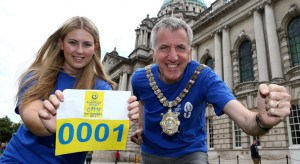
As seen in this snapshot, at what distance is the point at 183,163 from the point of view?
2682 mm

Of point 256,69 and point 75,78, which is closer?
point 75,78

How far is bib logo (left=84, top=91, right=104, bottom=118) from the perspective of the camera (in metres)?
Result: 2.01

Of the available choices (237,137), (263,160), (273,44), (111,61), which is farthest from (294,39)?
(111,61)

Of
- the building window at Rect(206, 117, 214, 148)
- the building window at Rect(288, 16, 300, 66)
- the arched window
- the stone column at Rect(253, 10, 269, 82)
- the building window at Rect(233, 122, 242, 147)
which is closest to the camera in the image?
the building window at Rect(288, 16, 300, 66)

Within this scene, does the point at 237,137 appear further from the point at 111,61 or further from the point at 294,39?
the point at 111,61

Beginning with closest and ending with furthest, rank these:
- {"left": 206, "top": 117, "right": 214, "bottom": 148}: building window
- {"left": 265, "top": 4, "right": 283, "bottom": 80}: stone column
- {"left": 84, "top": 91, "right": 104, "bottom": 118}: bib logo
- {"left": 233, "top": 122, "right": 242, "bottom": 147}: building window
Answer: {"left": 84, "top": 91, "right": 104, "bottom": 118}: bib logo → {"left": 265, "top": 4, "right": 283, "bottom": 80}: stone column → {"left": 233, "top": 122, "right": 242, "bottom": 147}: building window → {"left": 206, "top": 117, "right": 214, "bottom": 148}: building window

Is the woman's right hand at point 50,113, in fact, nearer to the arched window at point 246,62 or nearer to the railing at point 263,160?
the railing at point 263,160

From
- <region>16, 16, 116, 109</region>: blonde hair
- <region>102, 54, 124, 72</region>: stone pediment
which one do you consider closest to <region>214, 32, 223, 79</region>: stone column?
<region>16, 16, 116, 109</region>: blonde hair

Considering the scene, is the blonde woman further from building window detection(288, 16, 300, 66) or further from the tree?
the tree

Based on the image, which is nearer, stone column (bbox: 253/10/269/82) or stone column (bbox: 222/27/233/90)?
stone column (bbox: 253/10/269/82)

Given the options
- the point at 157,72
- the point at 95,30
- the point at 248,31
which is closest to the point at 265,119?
the point at 157,72

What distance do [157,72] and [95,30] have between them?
1.00m

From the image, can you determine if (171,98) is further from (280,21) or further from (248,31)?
(248,31)

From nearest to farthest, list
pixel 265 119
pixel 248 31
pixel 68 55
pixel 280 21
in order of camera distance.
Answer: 1. pixel 265 119
2. pixel 68 55
3. pixel 280 21
4. pixel 248 31
